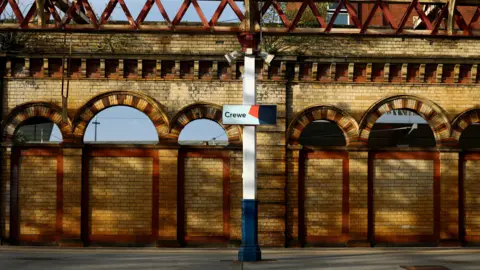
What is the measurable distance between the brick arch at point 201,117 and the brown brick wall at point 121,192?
4.09 ft

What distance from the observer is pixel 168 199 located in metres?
21.6

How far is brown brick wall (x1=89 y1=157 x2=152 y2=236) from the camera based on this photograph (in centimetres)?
2164

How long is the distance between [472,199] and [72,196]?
11.4m

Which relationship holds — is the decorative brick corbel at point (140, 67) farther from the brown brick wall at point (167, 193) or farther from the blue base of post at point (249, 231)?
the blue base of post at point (249, 231)

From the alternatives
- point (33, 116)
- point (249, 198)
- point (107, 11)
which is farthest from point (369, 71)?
point (33, 116)

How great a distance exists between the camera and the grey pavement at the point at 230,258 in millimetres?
15852

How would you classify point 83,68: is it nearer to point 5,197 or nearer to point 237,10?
point 5,197

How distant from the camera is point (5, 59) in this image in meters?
21.7

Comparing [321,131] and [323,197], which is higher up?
[321,131]

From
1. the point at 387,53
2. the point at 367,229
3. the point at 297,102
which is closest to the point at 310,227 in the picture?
the point at 367,229

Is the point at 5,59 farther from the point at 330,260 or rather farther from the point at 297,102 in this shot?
the point at 330,260

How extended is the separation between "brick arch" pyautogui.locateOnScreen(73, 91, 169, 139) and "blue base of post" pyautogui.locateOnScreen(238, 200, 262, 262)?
18.6ft

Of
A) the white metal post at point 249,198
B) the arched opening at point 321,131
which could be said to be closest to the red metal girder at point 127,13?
the white metal post at point 249,198

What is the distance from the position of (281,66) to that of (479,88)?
228 inches
